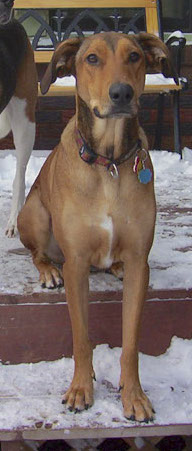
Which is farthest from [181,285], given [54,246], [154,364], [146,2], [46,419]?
[146,2]

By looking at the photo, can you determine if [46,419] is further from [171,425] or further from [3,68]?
[3,68]

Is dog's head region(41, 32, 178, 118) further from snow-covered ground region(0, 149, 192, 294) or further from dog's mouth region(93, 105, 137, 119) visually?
snow-covered ground region(0, 149, 192, 294)

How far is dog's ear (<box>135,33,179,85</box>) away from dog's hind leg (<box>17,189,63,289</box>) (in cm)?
72

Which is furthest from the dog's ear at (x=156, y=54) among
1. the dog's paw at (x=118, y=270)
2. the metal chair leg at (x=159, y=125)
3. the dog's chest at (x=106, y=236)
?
the metal chair leg at (x=159, y=125)

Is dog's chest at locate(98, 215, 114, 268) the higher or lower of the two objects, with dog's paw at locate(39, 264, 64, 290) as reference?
higher

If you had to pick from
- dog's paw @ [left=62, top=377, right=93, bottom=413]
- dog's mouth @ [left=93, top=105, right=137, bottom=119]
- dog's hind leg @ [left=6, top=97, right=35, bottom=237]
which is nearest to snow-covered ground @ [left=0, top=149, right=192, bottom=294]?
dog's hind leg @ [left=6, top=97, right=35, bottom=237]

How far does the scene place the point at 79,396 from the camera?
2189mm

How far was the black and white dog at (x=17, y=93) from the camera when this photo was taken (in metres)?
3.20

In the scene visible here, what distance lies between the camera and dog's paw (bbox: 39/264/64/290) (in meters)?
2.55

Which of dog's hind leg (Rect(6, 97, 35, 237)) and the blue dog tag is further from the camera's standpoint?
dog's hind leg (Rect(6, 97, 35, 237))

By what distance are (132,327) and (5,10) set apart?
1.44 meters

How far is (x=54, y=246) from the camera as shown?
2.75 m

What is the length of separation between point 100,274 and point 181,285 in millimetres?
353

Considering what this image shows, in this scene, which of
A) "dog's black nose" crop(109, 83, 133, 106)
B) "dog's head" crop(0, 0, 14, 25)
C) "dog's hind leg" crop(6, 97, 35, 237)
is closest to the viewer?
"dog's black nose" crop(109, 83, 133, 106)
